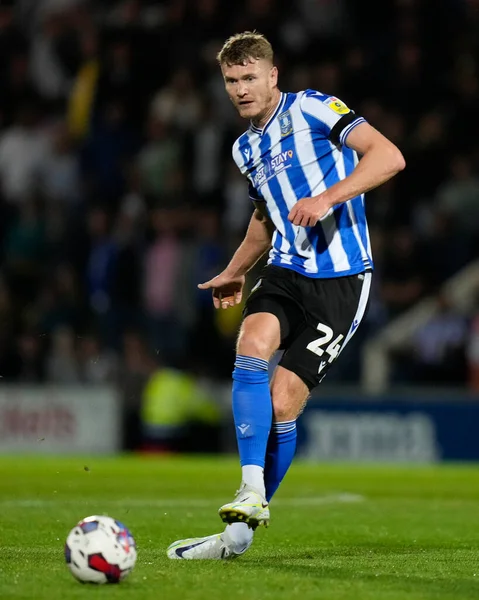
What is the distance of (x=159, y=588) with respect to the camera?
14.9 ft

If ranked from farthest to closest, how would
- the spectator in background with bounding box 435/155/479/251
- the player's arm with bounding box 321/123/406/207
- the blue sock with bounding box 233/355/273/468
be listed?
the spectator in background with bounding box 435/155/479/251 → the blue sock with bounding box 233/355/273/468 → the player's arm with bounding box 321/123/406/207

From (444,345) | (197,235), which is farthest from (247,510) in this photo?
(197,235)

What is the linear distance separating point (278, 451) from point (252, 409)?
13.9 inches

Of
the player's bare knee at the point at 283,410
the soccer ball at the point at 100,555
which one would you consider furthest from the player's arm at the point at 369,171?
the soccer ball at the point at 100,555

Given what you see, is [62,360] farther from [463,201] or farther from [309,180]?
[309,180]

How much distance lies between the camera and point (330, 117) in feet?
19.3

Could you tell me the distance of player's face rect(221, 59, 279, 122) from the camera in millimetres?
5875

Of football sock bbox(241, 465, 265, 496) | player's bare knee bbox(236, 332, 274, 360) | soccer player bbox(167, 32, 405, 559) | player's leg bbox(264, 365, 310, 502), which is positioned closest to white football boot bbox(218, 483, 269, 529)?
football sock bbox(241, 465, 265, 496)

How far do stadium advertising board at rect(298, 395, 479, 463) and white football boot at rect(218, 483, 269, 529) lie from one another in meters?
8.87

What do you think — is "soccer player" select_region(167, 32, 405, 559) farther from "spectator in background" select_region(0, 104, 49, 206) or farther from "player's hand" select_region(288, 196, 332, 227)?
"spectator in background" select_region(0, 104, 49, 206)

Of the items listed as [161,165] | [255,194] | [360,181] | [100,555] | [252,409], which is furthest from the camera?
[161,165]

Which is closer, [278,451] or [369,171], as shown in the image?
[369,171]

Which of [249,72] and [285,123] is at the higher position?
[249,72]

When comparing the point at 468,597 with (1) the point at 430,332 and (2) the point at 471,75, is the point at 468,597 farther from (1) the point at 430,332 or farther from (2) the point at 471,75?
(2) the point at 471,75
